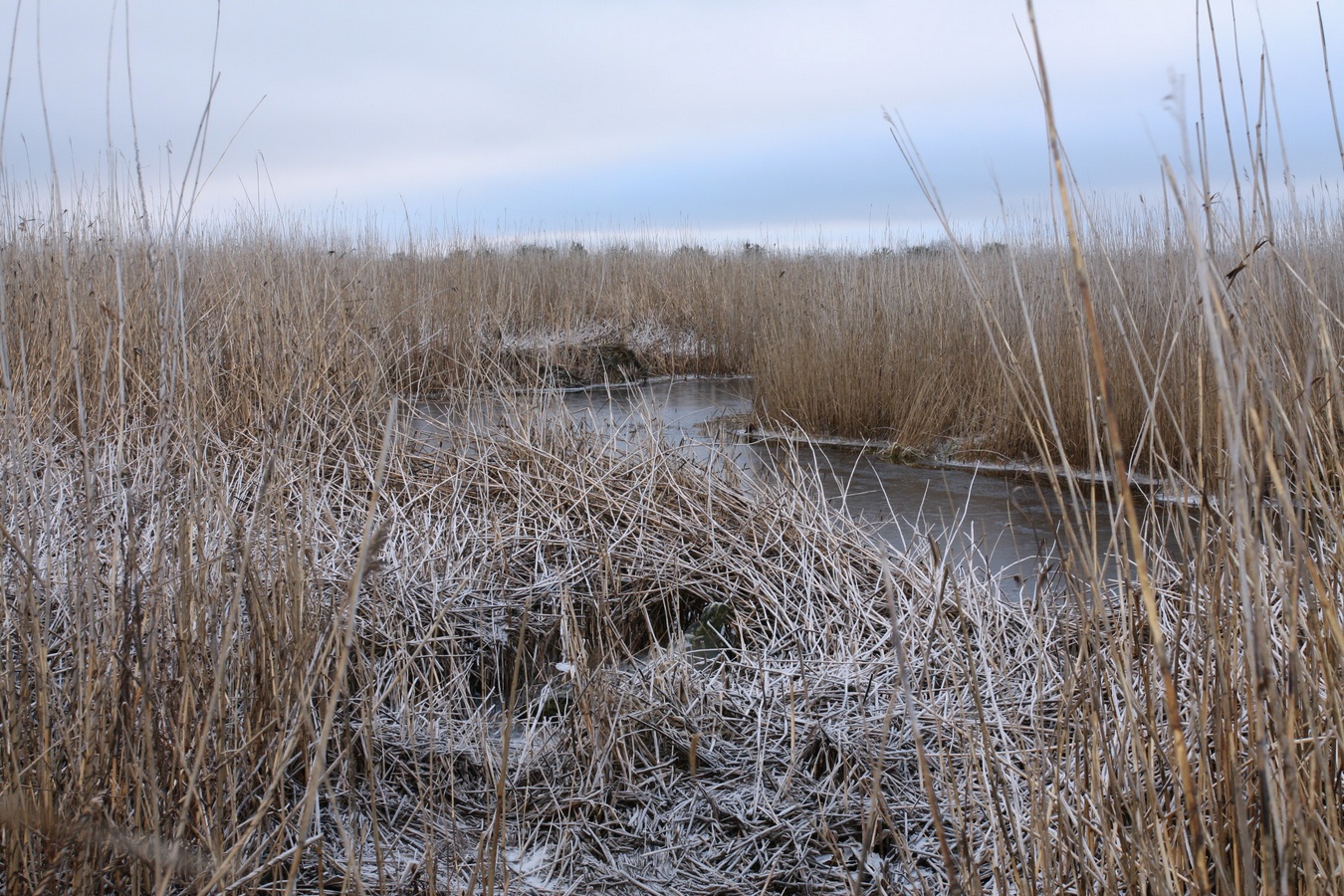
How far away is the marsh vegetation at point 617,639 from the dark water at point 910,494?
0.39 feet

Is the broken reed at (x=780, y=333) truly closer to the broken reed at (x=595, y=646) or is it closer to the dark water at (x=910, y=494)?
the broken reed at (x=595, y=646)

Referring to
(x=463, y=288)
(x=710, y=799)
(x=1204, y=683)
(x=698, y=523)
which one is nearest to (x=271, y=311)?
(x=698, y=523)

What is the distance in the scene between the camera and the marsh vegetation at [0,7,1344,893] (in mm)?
991

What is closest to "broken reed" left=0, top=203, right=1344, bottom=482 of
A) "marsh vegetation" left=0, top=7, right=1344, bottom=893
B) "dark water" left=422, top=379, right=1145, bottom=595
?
"marsh vegetation" left=0, top=7, right=1344, bottom=893

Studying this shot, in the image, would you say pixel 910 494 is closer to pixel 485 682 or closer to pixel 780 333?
pixel 780 333

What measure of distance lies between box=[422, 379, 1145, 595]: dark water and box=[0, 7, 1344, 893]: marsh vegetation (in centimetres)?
12

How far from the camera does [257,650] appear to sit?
158 cm

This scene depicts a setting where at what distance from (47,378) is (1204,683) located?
3755mm

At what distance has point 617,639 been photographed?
221 centimetres

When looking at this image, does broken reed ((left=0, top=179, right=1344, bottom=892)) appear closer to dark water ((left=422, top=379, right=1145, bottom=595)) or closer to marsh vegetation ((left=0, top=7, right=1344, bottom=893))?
marsh vegetation ((left=0, top=7, right=1344, bottom=893))

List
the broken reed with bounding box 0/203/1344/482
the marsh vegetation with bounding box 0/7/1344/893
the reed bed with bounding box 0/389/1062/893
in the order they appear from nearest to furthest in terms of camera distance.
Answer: the marsh vegetation with bounding box 0/7/1344/893 < the reed bed with bounding box 0/389/1062/893 < the broken reed with bounding box 0/203/1344/482

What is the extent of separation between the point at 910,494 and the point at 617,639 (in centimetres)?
240

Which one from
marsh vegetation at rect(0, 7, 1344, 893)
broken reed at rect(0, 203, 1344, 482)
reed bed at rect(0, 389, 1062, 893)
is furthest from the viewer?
broken reed at rect(0, 203, 1344, 482)

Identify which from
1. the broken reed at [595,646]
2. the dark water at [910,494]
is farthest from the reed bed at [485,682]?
the dark water at [910,494]
